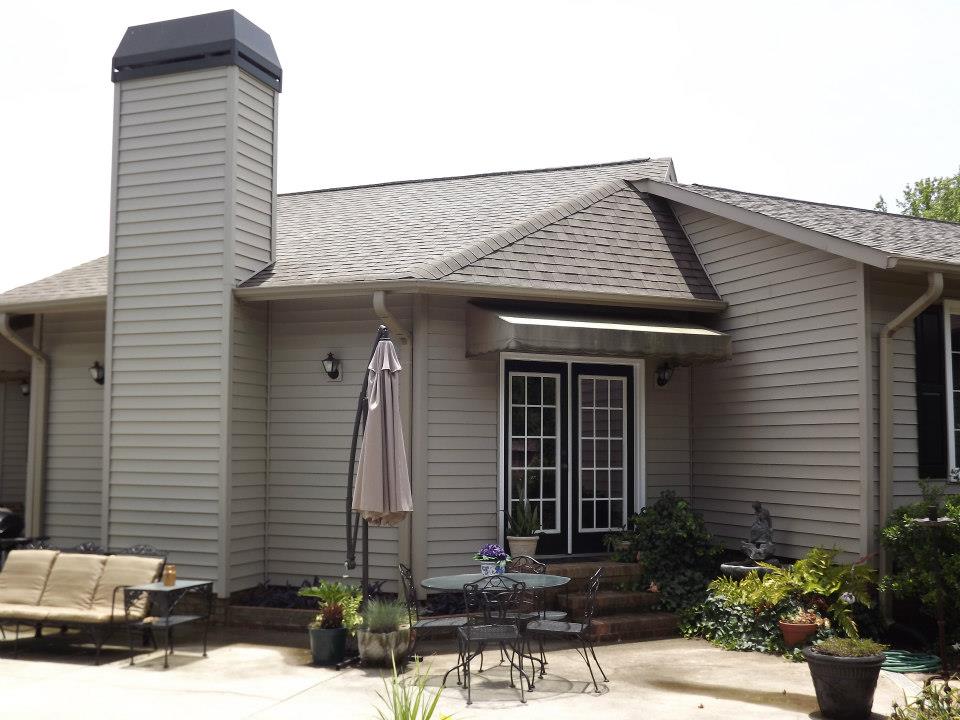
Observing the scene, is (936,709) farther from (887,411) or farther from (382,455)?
(382,455)

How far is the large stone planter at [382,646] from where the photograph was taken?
7.08 meters

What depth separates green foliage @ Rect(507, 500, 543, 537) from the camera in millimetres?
8945

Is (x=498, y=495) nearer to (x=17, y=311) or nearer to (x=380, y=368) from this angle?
(x=380, y=368)

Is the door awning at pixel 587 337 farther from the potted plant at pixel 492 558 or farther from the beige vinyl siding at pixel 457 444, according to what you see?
the potted plant at pixel 492 558

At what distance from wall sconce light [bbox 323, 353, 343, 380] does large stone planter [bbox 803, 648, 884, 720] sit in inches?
217

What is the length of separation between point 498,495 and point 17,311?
616 cm

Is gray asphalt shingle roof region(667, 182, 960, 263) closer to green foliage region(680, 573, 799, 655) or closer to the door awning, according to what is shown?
the door awning

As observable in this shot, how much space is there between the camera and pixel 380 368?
734 cm

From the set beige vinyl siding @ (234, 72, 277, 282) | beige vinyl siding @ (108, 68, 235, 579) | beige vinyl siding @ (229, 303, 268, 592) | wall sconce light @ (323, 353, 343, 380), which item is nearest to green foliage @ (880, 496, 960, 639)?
wall sconce light @ (323, 353, 343, 380)

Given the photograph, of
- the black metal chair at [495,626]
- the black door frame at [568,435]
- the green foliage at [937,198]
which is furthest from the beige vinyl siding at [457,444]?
the green foliage at [937,198]

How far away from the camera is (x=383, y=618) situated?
7.16 meters

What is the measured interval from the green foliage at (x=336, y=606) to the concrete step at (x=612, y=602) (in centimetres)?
207

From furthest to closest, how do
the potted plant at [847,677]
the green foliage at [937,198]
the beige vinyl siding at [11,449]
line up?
the green foliage at [937,198] → the beige vinyl siding at [11,449] → the potted plant at [847,677]

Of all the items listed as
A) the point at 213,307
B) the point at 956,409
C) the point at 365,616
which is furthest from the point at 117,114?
the point at 956,409
